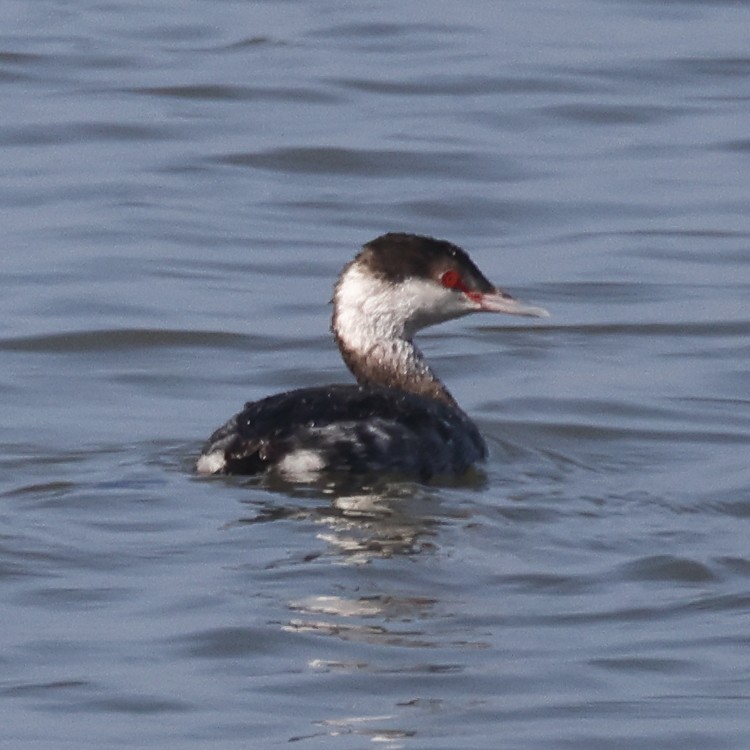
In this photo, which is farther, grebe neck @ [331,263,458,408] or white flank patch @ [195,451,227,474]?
grebe neck @ [331,263,458,408]

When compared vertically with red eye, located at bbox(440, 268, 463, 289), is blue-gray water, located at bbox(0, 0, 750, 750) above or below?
below

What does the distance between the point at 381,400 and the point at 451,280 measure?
1.08 meters

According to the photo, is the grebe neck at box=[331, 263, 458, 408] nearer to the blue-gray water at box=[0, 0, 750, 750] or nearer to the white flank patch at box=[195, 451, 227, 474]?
the blue-gray water at box=[0, 0, 750, 750]

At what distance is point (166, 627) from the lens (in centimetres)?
727

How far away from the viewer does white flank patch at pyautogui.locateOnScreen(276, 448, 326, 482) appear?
8695 millimetres

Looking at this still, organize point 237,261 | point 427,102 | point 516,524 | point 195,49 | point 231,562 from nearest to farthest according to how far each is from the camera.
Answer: point 231,562, point 516,524, point 237,261, point 427,102, point 195,49

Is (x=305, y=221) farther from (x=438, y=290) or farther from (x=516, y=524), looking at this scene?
(x=516, y=524)

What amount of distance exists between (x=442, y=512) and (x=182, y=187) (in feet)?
21.3

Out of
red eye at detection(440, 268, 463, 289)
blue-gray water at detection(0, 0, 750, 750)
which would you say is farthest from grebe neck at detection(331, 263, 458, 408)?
blue-gray water at detection(0, 0, 750, 750)

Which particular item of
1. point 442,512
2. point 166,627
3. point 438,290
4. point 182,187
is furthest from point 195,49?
point 166,627

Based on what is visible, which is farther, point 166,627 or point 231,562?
point 231,562

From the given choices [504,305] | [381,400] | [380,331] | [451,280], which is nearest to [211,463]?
[381,400]

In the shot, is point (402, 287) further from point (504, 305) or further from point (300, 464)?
point (300, 464)

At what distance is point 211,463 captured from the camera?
8.91 metres
